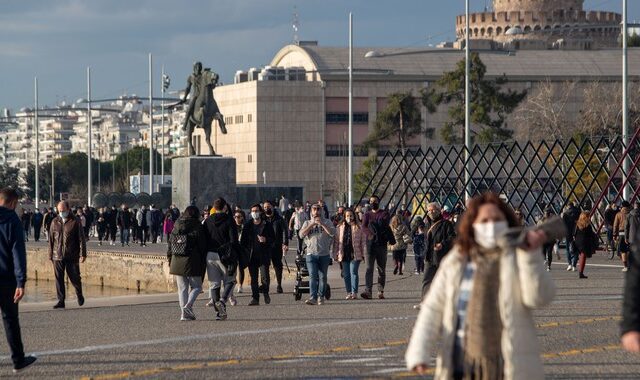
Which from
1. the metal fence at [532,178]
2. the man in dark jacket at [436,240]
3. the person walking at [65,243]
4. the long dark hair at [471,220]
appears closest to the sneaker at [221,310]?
the man in dark jacket at [436,240]

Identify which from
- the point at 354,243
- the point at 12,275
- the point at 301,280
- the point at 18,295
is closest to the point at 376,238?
the point at 354,243

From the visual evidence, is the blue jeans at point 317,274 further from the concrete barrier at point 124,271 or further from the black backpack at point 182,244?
the concrete barrier at point 124,271

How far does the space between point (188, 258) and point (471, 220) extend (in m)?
13.2

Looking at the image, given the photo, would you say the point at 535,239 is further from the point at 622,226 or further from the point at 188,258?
the point at 622,226

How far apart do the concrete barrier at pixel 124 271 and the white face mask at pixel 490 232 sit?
3354 cm

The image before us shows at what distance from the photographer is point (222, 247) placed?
74.4 feet

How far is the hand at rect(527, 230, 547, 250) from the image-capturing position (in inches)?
322

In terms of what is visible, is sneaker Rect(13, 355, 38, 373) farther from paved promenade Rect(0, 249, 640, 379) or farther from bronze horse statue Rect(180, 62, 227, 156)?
bronze horse statue Rect(180, 62, 227, 156)

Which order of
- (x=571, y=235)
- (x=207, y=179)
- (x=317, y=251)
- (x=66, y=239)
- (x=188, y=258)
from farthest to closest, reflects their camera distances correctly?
(x=207, y=179)
(x=571, y=235)
(x=317, y=251)
(x=66, y=239)
(x=188, y=258)

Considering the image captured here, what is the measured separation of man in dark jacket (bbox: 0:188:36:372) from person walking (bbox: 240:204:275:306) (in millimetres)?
10618

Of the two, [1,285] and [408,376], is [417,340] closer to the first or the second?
[408,376]

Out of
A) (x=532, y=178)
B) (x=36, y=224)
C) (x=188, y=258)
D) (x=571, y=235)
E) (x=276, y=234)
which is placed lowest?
(x=36, y=224)

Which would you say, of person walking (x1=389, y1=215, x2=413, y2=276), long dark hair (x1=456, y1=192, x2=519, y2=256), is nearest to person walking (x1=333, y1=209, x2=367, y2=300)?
person walking (x1=389, y1=215, x2=413, y2=276)

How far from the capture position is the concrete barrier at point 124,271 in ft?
144
